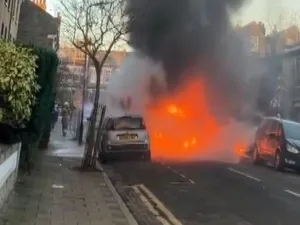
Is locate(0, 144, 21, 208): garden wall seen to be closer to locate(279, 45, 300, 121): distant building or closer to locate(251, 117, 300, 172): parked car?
locate(251, 117, 300, 172): parked car

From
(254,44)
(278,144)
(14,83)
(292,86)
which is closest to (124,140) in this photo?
(278,144)

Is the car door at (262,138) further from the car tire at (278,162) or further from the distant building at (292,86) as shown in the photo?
the distant building at (292,86)

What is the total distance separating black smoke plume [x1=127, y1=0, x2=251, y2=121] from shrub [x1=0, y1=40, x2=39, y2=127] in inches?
546

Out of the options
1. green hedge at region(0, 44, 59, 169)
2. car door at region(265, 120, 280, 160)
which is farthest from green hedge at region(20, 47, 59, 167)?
car door at region(265, 120, 280, 160)

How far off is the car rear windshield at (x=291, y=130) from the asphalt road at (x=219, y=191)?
1208mm

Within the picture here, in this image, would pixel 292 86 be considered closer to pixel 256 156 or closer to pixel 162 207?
pixel 256 156

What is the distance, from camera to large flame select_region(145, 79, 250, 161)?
21.7m

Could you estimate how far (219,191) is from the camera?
32.8 ft

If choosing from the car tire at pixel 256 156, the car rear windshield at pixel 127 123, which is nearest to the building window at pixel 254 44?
the car tire at pixel 256 156

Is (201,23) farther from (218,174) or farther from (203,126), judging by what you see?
(218,174)

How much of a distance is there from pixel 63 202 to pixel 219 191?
11.2ft

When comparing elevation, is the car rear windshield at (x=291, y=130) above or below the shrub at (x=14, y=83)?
below

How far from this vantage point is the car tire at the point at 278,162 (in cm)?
1493

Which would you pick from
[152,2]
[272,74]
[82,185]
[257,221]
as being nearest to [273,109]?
[272,74]
